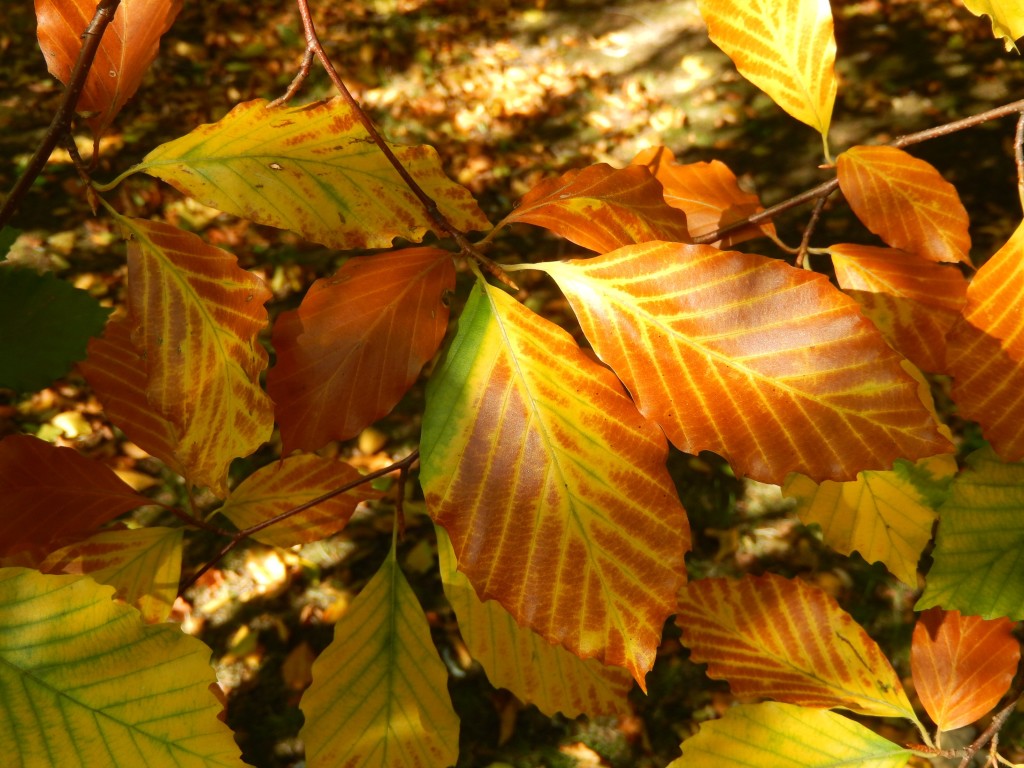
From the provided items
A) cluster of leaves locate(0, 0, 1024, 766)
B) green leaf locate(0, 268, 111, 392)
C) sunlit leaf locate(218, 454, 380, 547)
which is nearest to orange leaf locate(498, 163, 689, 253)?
cluster of leaves locate(0, 0, 1024, 766)

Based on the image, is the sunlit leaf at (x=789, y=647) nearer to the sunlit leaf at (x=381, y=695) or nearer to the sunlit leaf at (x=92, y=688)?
the sunlit leaf at (x=381, y=695)

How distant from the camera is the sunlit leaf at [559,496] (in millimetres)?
456

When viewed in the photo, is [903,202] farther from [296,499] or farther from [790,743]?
[296,499]

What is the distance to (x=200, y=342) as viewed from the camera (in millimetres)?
514

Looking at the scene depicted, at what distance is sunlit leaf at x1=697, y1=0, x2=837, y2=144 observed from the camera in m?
0.62

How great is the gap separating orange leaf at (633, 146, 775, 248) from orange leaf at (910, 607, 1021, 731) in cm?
45

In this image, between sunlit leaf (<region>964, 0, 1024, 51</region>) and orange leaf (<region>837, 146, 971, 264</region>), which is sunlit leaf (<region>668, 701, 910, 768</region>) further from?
sunlit leaf (<region>964, 0, 1024, 51</region>)

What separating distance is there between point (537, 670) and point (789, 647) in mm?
251

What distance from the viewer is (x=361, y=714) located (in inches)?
28.9

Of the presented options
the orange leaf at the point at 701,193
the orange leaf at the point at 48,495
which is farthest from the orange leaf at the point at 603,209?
the orange leaf at the point at 48,495

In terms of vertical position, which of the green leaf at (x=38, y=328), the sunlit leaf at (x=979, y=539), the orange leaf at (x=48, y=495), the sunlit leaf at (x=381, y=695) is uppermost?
the green leaf at (x=38, y=328)

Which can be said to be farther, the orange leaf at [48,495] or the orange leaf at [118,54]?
the orange leaf at [48,495]

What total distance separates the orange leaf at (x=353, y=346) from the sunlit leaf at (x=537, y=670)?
25 cm

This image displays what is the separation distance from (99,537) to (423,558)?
1245 mm
